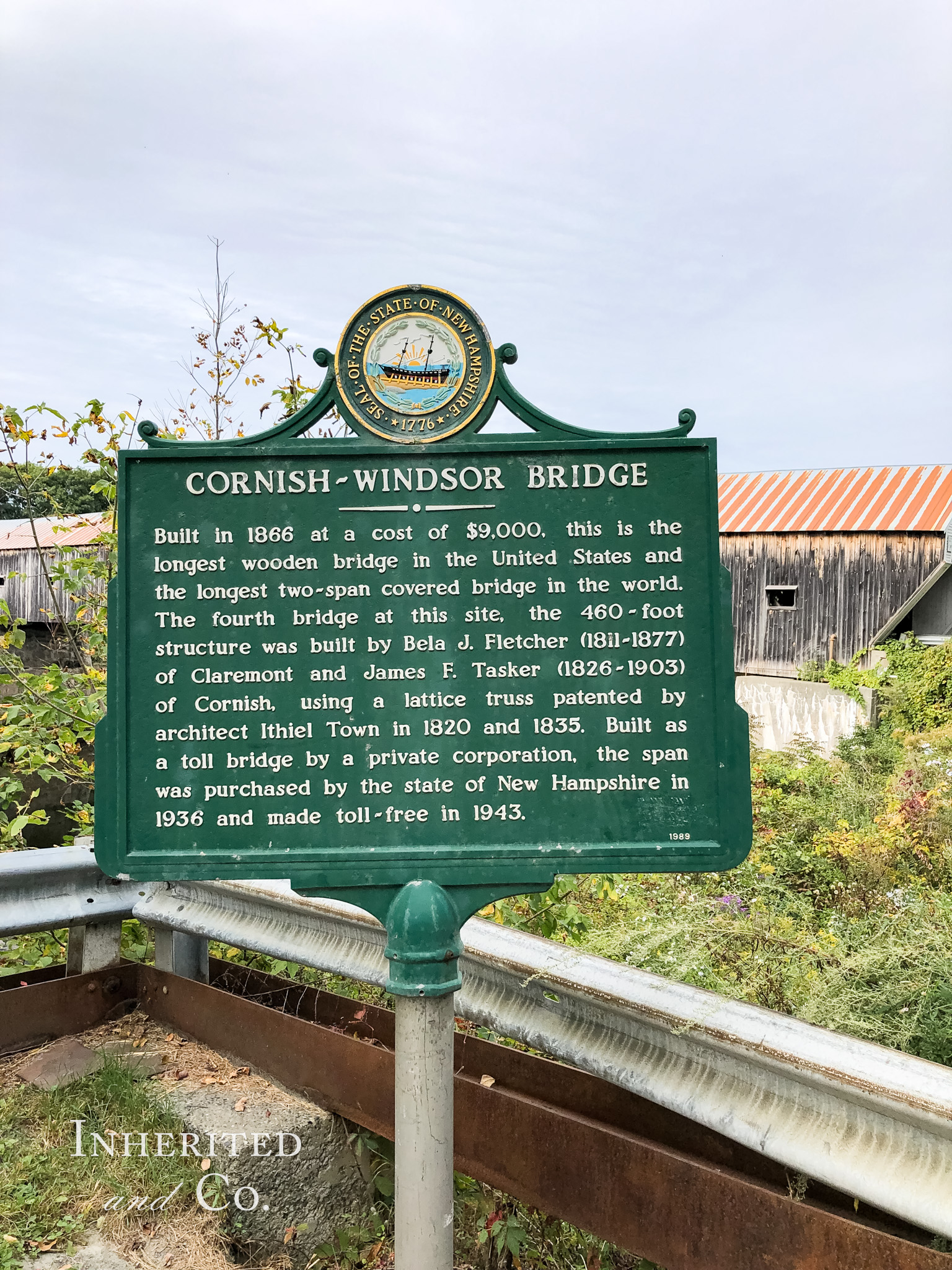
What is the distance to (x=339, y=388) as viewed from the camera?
8.78 ft

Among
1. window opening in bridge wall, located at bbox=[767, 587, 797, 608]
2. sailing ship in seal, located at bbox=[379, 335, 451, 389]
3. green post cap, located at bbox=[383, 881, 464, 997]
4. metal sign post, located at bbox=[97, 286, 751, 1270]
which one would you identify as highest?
window opening in bridge wall, located at bbox=[767, 587, 797, 608]

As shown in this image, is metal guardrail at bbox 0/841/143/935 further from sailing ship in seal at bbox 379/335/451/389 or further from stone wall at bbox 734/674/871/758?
stone wall at bbox 734/674/871/758

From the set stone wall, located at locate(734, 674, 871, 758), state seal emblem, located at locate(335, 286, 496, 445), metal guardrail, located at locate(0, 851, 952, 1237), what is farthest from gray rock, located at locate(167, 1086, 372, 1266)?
stone wall, located at locate(734, 674, 871, 758)

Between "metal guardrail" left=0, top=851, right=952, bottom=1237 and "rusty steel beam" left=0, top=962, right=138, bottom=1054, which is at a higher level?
"metal guardrail" left=0, top=851, right=952, bottom=1237

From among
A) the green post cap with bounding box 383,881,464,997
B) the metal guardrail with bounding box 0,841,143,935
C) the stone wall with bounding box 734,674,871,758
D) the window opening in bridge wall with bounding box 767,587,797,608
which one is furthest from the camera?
the window opening in bridge wall with bounding box 767,587,797,608

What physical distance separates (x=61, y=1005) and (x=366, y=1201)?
1.58 meters

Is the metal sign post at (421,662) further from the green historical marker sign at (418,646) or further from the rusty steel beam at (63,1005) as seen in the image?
the rusty steel beam at (63,1005)

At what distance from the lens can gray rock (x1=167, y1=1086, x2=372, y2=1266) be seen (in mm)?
3221

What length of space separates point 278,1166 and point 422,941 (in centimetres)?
141

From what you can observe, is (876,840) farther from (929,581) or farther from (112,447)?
(929,581)

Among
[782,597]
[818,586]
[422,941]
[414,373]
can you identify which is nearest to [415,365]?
[414,373]

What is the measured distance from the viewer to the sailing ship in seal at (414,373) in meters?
2.68

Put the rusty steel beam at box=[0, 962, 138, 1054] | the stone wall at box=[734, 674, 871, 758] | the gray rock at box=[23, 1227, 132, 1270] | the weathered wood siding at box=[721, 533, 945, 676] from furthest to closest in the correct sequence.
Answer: the weathered wood siding at box=[721, 533, 945, 676] < the stone wall at box=[734, 674, 871, 758] < the rusty steel beam at box=[0, 962, 138, 1054] < the gray rock at box=[23, 1227, 132, 1270]

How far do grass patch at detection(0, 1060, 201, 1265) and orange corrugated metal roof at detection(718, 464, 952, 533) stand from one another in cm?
2362
